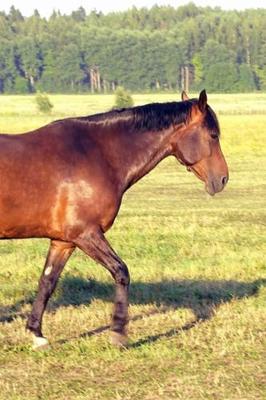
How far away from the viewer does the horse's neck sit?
8.23 m

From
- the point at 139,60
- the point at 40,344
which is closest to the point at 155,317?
the point at 40,344

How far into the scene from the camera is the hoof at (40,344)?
8.02m

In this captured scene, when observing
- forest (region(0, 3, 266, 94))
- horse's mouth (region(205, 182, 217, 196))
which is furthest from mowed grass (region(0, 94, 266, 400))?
forest (region(0, 3, 266, 94))

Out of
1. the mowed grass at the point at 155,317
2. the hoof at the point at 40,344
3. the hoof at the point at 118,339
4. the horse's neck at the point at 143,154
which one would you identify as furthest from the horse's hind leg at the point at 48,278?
the horse's neck at the point at 143,154

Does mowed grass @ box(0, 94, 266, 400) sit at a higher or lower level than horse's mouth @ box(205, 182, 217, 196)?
lower

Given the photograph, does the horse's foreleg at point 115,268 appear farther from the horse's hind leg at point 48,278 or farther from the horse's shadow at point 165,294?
the horse's shadow at point 165,294

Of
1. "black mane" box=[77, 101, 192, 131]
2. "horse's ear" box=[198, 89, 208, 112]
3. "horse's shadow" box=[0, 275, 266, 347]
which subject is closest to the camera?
"horse's ear" box=[198, 89, 208, 112]

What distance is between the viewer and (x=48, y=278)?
8.32 m

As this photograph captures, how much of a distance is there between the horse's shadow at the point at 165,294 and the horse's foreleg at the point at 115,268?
1172 millimetres

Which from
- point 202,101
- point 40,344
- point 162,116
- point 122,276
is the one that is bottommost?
point 40,344

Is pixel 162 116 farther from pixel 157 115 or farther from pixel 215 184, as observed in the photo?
pixel 215 184

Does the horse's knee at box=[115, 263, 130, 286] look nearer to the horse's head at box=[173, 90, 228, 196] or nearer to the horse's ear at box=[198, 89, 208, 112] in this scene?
the horse's head at box=[173, 90, 228, 196]

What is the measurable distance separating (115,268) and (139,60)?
130448 millimetres

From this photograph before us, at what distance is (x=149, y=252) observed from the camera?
13484mm
